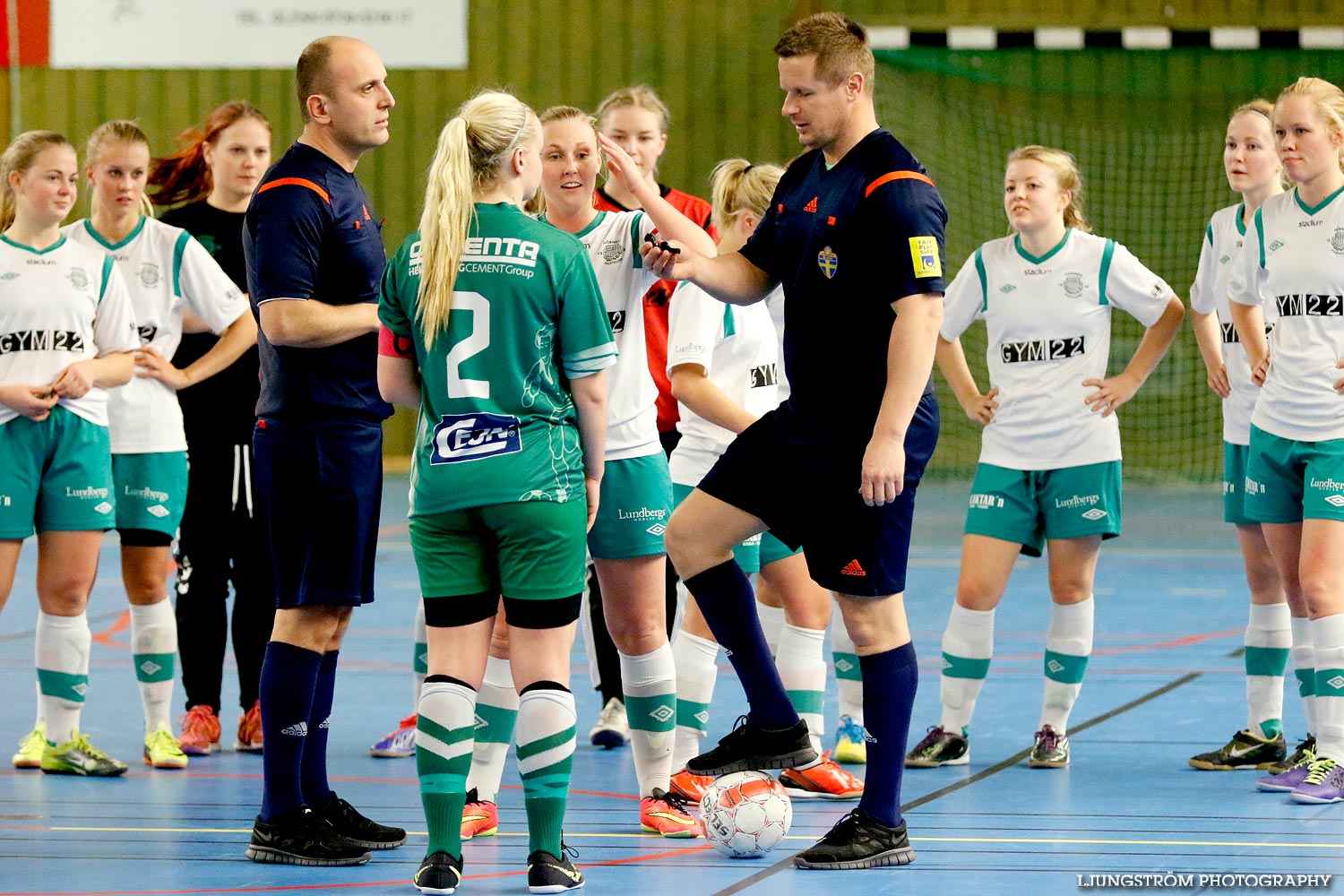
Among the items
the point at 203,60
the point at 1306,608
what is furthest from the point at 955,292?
the point at 203,60

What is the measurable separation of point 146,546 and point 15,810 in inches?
42.9

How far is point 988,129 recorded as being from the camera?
1499 cm

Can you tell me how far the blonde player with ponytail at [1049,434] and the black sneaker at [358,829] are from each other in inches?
69.7

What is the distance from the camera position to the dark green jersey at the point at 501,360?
3600mm

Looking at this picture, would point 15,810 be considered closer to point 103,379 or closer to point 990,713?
point 103,379

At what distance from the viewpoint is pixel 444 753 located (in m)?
3.59

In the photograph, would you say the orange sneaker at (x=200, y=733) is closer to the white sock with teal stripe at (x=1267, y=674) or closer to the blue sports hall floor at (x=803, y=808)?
the blue sports hall floor at (x=803, y=808)

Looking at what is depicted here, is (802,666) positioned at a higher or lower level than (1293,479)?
lower

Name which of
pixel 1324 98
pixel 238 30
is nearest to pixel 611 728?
pixel 1324 98

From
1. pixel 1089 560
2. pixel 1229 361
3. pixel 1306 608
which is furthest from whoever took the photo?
pixel 1229 361

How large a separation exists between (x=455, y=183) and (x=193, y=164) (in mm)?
2811

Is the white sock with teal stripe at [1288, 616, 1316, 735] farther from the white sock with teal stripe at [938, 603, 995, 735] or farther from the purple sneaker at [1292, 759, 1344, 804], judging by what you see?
the white sock with teal stripe at [938, 603, 995, 735]

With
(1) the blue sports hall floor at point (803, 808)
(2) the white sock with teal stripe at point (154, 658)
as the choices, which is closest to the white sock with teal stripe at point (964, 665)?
(1) the blue sports hall floor at point (803, 808)

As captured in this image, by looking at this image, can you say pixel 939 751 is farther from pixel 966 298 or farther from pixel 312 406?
pixel 312 406
